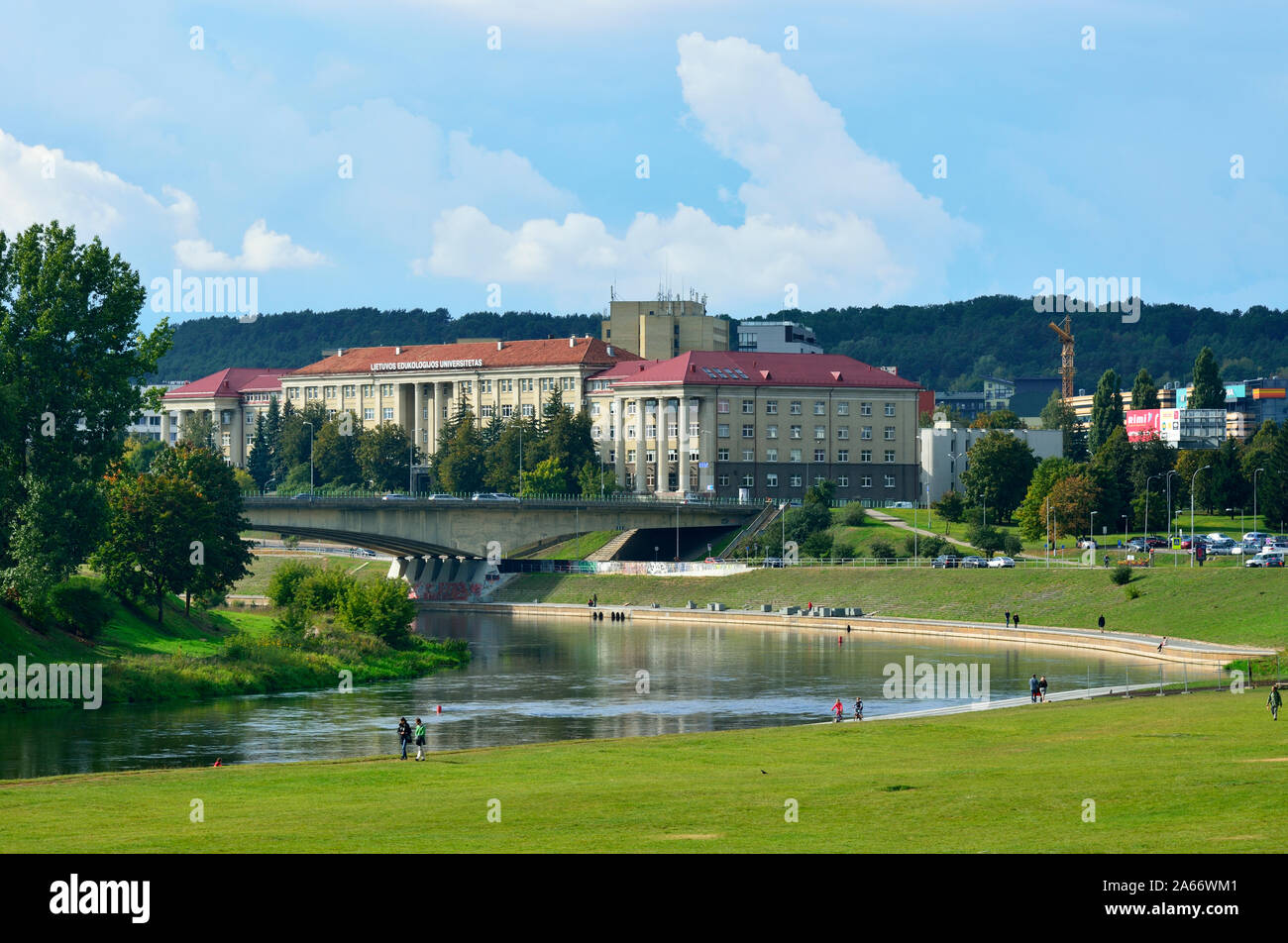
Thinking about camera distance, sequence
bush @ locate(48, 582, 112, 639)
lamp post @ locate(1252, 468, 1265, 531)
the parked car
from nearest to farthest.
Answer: bush @ locate(48, 582, 112, 639) → the parked car → lamp post @ locate(1252, 468, 1265, 531)

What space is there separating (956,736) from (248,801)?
26480 mm

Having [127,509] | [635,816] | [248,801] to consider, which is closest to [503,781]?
[248,801]

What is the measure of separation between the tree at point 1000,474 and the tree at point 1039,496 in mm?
2490

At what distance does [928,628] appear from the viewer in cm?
12131

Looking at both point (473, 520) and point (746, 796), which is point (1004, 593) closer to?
point (473, 520)

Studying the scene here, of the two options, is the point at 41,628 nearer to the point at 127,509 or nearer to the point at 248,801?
the point at 127,509

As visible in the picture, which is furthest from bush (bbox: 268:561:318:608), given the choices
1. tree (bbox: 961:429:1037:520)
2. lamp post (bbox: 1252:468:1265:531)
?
lamp post (bbox: 1252:468:1265:531)

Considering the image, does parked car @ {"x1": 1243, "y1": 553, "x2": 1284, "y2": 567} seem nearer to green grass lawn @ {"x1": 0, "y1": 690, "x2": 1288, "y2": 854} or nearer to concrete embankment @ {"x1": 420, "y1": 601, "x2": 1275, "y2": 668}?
concrete embankment @ {"x1": 420, "y1": 601, "x2": 1275, "y2": 668}

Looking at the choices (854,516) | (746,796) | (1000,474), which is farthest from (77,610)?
(1000,474)

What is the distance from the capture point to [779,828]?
1332 inches

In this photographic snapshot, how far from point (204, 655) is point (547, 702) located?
24.7 metres

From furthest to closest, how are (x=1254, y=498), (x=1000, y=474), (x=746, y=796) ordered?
(x=1000, y=474) → (x=1254, y=498) → (x=746, y=796)

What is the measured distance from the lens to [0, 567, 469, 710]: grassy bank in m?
82.2

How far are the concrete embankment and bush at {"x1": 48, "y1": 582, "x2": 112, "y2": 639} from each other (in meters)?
56.8
